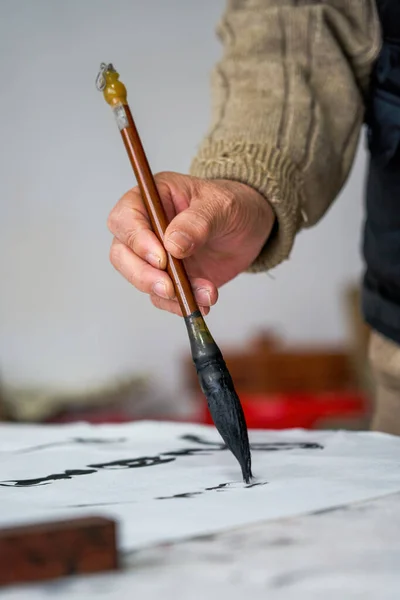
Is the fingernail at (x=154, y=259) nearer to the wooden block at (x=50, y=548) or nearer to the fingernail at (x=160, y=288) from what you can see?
the fingernail at (x=160, y=288)

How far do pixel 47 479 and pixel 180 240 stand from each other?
22cm

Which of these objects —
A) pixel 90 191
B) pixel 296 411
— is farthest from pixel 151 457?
pixel 90 191

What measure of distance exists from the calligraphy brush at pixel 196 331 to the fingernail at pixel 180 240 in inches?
0.6

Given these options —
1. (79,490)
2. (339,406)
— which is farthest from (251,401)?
(79,490)

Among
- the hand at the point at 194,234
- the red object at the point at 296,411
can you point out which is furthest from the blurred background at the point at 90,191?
the hand at the point at 194,234

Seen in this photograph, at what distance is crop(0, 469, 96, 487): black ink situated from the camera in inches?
23.5

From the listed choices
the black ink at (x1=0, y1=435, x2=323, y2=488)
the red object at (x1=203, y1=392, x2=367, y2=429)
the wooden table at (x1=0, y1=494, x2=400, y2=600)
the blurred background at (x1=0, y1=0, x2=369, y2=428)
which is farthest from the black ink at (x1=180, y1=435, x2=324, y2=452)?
the blurred background at (x1=0, y1=0, x2=369, y2=428)

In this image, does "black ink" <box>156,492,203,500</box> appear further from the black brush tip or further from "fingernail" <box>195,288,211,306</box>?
"fingernail" <box>195,288,211,306</box>

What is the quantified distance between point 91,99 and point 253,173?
2805 millimetres

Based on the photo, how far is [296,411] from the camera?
2.23 metres

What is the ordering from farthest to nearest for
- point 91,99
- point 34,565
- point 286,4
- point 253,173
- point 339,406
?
1. point 91,99
2. point 339,406
3. point 286,4
4. point 253,173
5. point 34,565

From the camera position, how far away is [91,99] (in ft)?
11.5

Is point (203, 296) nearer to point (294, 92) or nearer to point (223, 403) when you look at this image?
point (223, 403)

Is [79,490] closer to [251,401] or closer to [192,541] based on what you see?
[192,541]
